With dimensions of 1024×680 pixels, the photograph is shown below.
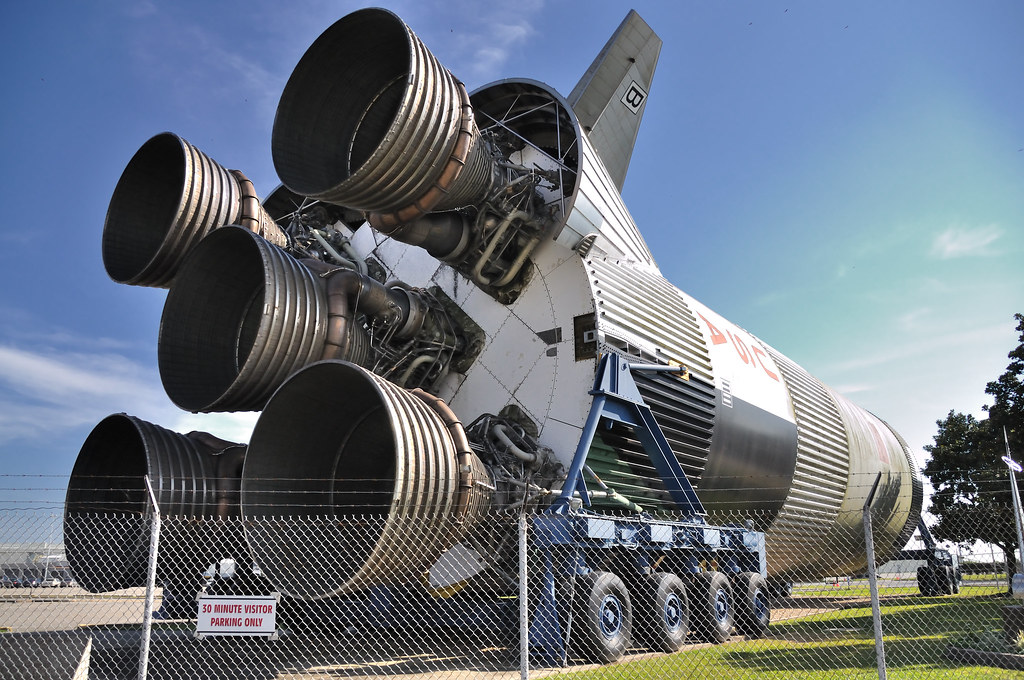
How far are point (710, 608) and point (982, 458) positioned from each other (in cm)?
2383

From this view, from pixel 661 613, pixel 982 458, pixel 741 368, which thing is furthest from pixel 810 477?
pixel 982 458

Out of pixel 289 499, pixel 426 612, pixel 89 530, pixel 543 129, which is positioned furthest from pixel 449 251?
pixel 89 530

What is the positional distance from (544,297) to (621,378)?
5.40 ft

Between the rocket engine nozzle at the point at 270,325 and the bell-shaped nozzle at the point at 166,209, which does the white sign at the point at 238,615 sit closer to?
the rocket engine nozzle at the point at 270,325

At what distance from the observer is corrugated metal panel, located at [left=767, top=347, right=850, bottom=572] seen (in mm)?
12234

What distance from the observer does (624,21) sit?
15.2 meters

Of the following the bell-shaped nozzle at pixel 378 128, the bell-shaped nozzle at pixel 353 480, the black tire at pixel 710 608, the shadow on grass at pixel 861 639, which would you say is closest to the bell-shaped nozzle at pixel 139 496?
the bell-shaped nozzle at pixel 353 480

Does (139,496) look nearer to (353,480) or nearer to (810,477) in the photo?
(353,480)

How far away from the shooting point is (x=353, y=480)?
Result: 706 centimetres

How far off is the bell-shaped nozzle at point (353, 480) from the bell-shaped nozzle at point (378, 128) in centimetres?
225

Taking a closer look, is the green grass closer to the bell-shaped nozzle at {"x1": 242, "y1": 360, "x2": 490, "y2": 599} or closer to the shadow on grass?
the shadow on grass

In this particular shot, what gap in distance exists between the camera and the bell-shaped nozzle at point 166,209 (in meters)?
9.91

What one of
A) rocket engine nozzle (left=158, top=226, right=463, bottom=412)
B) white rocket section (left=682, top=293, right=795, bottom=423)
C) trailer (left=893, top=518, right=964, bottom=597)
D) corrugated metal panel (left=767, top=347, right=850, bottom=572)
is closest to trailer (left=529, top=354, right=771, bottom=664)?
white rocket section (left=682, top=293, right=795, bottom=423)

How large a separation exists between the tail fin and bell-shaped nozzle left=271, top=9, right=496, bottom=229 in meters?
6.15
